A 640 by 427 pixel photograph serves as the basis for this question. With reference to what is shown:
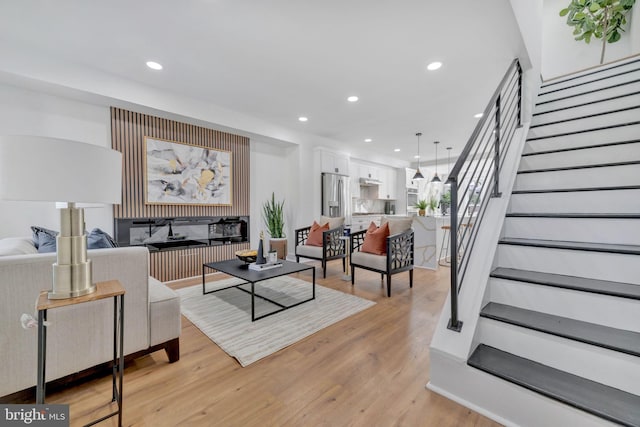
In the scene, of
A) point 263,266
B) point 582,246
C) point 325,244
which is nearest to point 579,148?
point 582,246

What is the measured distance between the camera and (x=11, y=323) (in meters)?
1.21

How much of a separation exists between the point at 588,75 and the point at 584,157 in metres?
2.18

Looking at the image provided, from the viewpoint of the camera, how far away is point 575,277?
146cm

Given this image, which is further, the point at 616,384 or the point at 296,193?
the point at 296,193

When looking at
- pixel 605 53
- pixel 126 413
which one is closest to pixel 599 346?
pixel 126 413

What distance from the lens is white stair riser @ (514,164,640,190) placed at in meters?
1.74

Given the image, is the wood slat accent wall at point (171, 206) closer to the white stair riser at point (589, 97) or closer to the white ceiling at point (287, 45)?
the white ceiling at point (287, 45)

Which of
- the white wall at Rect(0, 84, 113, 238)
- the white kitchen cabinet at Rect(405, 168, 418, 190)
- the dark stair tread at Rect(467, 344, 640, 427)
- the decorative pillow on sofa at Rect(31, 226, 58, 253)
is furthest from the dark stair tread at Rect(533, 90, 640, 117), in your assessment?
the white wall at Rect(0, 84, 113, 238)

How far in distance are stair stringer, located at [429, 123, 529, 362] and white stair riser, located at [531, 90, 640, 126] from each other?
49.0 inches

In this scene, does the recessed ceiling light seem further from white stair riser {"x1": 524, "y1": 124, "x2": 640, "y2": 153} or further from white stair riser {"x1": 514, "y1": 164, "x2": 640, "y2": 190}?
white stair riser {"x1": 524, "y1": 124, "x2": 640, "y2": 153}

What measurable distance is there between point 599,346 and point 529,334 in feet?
0.79

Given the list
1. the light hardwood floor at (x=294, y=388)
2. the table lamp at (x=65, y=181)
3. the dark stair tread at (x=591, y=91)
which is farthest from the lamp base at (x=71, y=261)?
the dark stair tread at (x=591, y=91)

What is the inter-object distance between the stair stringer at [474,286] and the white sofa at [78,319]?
1.68 meters

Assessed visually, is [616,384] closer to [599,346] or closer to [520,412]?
[599,346]
